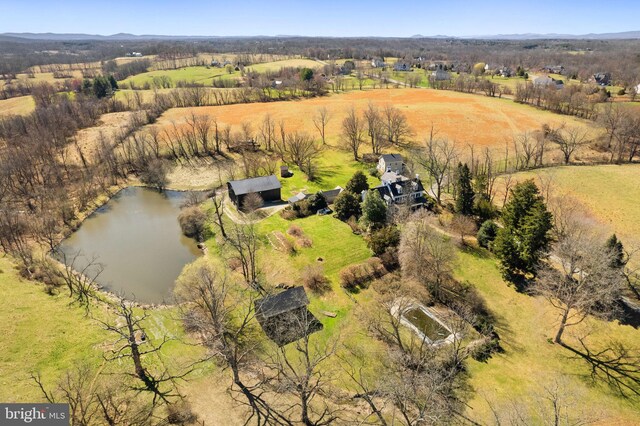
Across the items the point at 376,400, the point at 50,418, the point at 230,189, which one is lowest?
the point at 376,400

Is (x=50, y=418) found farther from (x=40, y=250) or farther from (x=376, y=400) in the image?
(x=40, y=250)

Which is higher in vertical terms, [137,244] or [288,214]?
[288,214]

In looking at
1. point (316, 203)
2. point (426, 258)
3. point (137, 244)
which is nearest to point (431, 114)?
point (316, 203)

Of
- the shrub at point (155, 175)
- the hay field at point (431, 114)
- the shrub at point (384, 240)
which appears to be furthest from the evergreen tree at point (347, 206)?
the hay field at point (431, 114)

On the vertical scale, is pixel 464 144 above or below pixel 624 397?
above

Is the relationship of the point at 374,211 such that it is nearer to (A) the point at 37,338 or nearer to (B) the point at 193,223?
(B) the point at 193,223

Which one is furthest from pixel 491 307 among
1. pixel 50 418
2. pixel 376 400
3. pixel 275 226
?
pixel 50 418

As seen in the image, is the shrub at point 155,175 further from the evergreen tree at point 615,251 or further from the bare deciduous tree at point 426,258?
the evergreen tree at point 615,251
